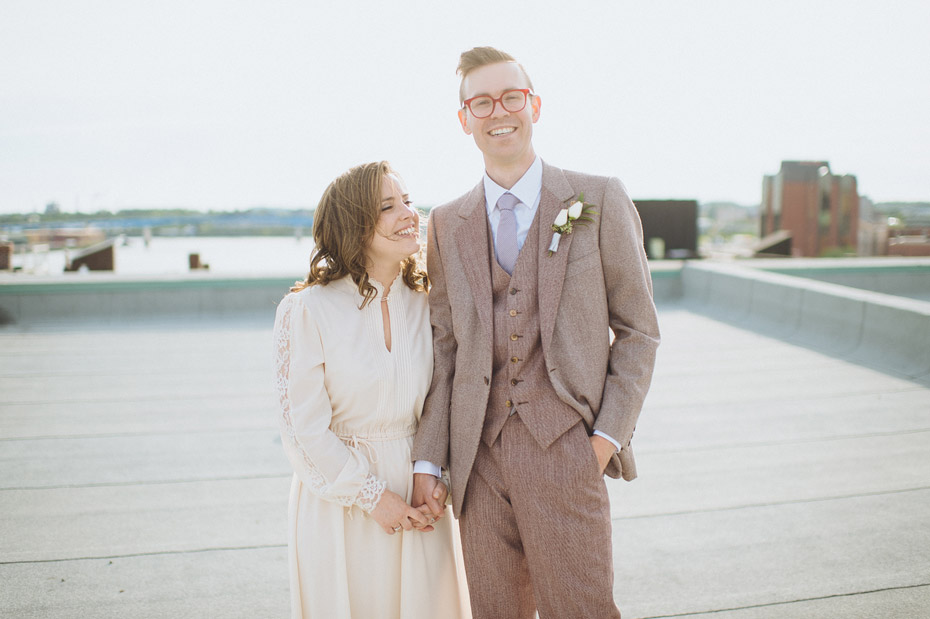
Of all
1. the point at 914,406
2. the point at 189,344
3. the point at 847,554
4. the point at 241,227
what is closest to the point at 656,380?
the point at 914,406

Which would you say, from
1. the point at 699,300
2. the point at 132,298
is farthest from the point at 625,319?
the point at 132,298

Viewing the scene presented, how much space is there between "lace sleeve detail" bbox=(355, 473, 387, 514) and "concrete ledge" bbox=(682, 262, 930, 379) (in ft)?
17.6

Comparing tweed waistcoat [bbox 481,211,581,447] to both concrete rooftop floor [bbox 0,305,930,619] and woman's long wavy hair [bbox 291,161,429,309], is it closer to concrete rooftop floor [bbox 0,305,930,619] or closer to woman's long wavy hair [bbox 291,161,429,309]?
woman's long wavy hair [bbox 291,161,429,309]

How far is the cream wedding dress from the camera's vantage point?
6.80 ft

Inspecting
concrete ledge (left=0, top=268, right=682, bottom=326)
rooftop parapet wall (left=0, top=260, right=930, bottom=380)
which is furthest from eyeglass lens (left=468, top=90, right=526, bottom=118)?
concrete ledge (left=0, top=268, right=682, bottom=326)

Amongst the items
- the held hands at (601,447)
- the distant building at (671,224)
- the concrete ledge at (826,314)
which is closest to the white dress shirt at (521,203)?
the held hands at (601,447)

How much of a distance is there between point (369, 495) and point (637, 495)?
212 centimetres

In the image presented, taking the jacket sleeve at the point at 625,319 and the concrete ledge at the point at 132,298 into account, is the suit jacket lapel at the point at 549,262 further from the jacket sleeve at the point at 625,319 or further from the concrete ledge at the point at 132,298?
the concrete ledge at the point at 132,298

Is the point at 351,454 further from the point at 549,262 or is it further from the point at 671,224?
the point at 671,224

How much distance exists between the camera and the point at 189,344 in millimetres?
7621

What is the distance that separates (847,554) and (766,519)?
430 millimetres

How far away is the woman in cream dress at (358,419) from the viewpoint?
81.7 inches

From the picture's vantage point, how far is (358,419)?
217 cm

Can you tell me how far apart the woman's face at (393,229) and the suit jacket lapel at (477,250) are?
0.16 metres
